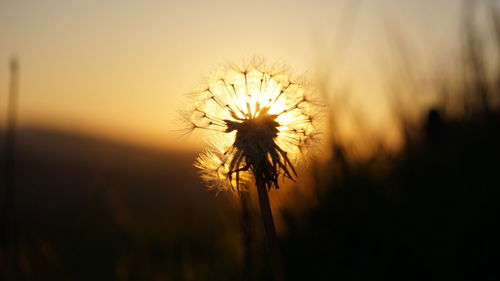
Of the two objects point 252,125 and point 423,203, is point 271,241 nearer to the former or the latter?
point 252,125

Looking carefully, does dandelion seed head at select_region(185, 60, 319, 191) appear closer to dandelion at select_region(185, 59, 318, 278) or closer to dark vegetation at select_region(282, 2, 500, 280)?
dandelion at select_region(185, 59, 318, 278)

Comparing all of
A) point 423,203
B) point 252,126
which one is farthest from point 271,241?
point 423,203

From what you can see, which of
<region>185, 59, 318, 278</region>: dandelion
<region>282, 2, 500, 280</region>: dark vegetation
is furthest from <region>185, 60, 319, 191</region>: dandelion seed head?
<region>282, 2, 500, 280</region>: dark vegetation

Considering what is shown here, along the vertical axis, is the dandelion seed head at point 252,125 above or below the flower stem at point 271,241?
above

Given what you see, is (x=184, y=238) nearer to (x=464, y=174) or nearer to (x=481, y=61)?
(x=464, y=174)

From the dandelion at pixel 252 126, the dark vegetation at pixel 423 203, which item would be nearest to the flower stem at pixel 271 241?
the dandelion at pixel 252 126

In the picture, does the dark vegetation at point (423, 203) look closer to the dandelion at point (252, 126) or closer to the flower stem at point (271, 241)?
the dandelion at point (252, 126)

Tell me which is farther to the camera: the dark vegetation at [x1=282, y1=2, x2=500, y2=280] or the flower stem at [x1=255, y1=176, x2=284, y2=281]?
the dark vegetation at [x1=282, y1=2, x2=500, y2=280]

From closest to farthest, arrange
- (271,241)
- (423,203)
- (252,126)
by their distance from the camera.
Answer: (271,241)
(252,126)
(423,203)
